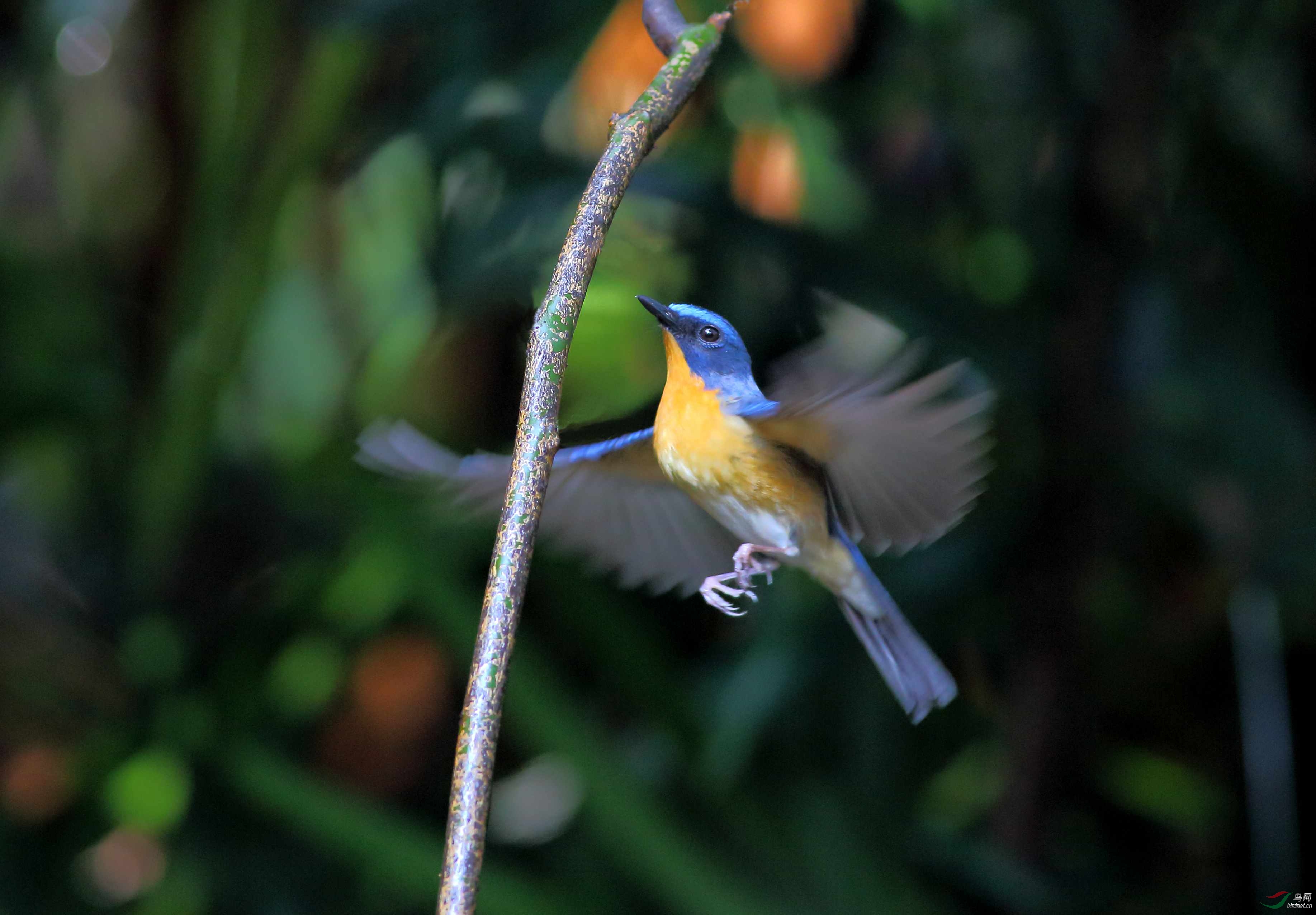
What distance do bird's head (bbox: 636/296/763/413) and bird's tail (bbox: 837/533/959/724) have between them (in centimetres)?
19

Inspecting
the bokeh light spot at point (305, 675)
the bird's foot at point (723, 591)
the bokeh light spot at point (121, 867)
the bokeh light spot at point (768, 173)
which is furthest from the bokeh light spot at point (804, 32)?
the bokeh light spot at point (121, 867)

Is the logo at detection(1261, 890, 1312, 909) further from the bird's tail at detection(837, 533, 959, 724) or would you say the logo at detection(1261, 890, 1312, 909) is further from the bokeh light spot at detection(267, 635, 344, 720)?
the bokeh light spot at detection(267, 635, 344, 720)

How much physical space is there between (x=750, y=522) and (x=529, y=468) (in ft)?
1.21

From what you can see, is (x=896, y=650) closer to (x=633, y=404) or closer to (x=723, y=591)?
(x=723, y=591)

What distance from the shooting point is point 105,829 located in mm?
1899

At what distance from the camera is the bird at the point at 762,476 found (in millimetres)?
710

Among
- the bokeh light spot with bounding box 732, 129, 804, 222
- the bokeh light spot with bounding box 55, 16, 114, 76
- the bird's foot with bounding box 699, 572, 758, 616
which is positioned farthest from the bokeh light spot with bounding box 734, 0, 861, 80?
the bird's foot with bounding box 699, 572, 758, 616

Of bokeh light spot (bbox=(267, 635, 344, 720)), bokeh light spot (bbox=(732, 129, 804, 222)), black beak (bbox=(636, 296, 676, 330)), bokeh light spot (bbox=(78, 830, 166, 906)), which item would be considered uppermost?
black beak (bbox=(636, 296, 676, 330))

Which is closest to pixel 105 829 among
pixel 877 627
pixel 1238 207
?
pixel 877 627

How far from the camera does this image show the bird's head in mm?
821

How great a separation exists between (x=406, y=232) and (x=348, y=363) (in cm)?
30

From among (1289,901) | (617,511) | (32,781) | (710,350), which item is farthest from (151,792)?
(1289,901)

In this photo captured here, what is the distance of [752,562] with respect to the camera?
0.84 metres

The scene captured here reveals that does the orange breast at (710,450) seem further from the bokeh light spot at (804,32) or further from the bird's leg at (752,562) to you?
the bokeh light spot at (804,32)
